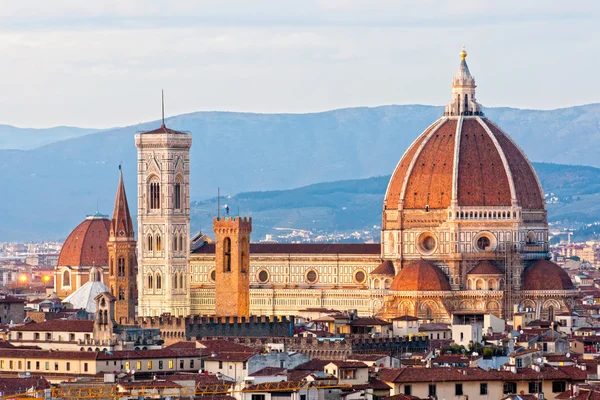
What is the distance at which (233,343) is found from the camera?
3730 inches

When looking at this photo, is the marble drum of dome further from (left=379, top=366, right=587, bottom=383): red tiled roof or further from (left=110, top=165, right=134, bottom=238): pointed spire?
(left=379, top=366, right=587, bottom=383): red tiled roof

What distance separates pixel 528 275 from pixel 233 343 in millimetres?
46774

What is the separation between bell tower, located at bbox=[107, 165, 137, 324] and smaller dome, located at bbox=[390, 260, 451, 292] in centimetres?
1514

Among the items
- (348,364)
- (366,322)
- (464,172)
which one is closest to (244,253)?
(464,172)

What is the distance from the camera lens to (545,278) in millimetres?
137750

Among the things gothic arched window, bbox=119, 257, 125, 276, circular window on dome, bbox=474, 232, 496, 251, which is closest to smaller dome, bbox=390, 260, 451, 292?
circular window on dome, bbox=474, 232, 496, 251

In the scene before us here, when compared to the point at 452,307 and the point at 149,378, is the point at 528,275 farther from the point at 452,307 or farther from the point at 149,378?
the point at 149,378

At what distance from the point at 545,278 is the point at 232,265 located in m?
17.6

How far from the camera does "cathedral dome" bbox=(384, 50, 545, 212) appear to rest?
5546 inches

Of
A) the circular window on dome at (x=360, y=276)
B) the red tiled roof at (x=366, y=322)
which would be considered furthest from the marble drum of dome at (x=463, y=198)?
the red tiled roof at (x=366, y=322)

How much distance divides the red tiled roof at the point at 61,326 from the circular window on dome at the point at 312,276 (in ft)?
143

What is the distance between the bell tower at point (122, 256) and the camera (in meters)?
140

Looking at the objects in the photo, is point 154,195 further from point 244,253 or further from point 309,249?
point 244,253

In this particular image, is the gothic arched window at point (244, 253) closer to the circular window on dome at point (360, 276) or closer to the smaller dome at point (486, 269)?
the circular window on dome at point (360, 276)
